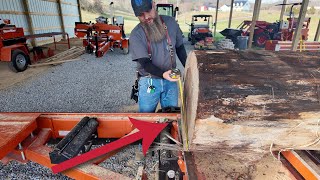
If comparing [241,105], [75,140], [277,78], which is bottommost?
[75,140]

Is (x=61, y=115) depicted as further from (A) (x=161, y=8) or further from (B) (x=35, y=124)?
(A) (x=161, y=8)

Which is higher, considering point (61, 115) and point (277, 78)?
point (277, 78)

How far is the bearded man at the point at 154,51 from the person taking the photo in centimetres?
202

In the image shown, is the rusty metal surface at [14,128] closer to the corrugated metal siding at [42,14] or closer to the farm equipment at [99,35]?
the farm equipment at [99,35]

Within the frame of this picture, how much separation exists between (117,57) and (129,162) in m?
7.49

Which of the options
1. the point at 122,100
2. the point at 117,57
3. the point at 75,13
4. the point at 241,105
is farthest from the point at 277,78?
the point at 75,13

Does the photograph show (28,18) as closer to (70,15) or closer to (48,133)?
(70,15)

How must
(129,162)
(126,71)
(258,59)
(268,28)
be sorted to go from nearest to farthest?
(258,59)
(129,162)
(126,71)
(268,28)

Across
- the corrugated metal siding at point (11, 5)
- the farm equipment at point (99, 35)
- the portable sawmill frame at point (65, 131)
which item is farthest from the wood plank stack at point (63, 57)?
the portable sawmill frame at point (65, 131)

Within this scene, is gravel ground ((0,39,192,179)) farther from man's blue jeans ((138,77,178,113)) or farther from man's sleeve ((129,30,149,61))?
man's sleeve ((129,30,149,61))

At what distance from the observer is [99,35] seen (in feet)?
31.4

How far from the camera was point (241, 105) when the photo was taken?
1.41 m

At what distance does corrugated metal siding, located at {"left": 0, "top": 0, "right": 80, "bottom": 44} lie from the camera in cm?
1056

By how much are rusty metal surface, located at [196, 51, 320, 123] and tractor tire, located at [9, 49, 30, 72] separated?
7.36 meters
